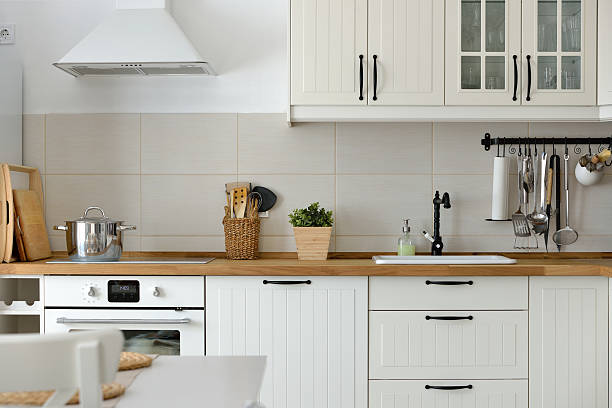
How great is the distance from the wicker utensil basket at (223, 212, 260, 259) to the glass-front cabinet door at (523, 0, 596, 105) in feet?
4.69

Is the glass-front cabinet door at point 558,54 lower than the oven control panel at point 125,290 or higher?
higher

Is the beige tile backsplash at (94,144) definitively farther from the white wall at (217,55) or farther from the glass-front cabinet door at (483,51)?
the glass-front cabinet door at (483,51)

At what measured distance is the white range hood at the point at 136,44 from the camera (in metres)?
2.89

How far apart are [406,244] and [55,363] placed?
2435mm

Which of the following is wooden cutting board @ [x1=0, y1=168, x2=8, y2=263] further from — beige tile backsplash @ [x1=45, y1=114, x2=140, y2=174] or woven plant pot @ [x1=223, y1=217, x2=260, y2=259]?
woven plant pot @ [x1=223, y1=217, x2=260, y2=259]

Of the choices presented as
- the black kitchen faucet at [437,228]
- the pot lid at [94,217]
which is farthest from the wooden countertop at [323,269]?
the black kitchen faucet at [437,228]

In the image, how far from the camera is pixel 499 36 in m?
2.95

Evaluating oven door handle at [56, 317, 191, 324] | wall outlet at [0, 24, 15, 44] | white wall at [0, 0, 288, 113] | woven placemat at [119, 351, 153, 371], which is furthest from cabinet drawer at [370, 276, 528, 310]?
wall outlet at [0, 24, 15, 44]

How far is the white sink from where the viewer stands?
2.78 metres

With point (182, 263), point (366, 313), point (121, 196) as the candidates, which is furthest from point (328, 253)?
point (121, 196)

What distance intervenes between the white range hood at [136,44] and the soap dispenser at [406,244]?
1.24m

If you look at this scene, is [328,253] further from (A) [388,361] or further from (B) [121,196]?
(B) [121,196]

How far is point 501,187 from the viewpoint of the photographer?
3201 millimetres

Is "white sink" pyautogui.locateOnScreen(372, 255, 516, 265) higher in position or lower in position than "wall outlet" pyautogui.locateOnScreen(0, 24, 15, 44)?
lower
